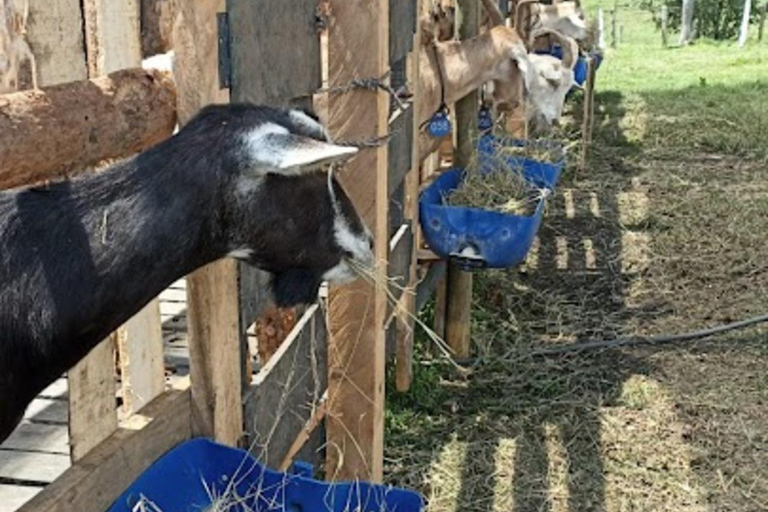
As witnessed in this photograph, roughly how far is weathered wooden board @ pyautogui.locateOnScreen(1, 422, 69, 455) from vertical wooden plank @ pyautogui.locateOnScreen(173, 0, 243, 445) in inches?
29.9

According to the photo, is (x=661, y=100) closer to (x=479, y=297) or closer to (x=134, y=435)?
(x=479, y=297)

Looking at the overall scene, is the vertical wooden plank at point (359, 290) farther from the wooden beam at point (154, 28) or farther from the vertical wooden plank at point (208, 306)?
the wooden beam at point (154, 28)

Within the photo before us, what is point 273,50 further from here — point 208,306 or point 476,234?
point 476,234

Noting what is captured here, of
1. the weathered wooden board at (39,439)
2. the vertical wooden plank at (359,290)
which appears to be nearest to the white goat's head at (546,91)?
the vertical wooden plank at (359,290)

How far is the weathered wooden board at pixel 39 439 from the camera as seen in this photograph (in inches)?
122

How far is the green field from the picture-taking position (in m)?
4.47

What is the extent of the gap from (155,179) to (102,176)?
0.31 ft

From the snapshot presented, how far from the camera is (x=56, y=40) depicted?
2039 mm

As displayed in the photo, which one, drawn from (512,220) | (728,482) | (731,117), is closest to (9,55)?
(512,220)

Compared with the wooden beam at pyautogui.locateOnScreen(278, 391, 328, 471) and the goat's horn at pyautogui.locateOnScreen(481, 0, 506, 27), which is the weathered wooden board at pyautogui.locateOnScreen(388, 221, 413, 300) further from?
the goat's horn at pyautogui.locateOnScreen(481, 0, 506, 27)

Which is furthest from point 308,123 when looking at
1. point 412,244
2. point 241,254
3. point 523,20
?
point 523,20

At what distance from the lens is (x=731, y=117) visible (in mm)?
12141

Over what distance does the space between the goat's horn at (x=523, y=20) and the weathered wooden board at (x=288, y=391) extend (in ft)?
20.0

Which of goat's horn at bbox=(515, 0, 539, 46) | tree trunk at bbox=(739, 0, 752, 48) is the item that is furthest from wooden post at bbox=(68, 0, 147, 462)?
tree trunk at bbox=(739, 0, 752, 48)
